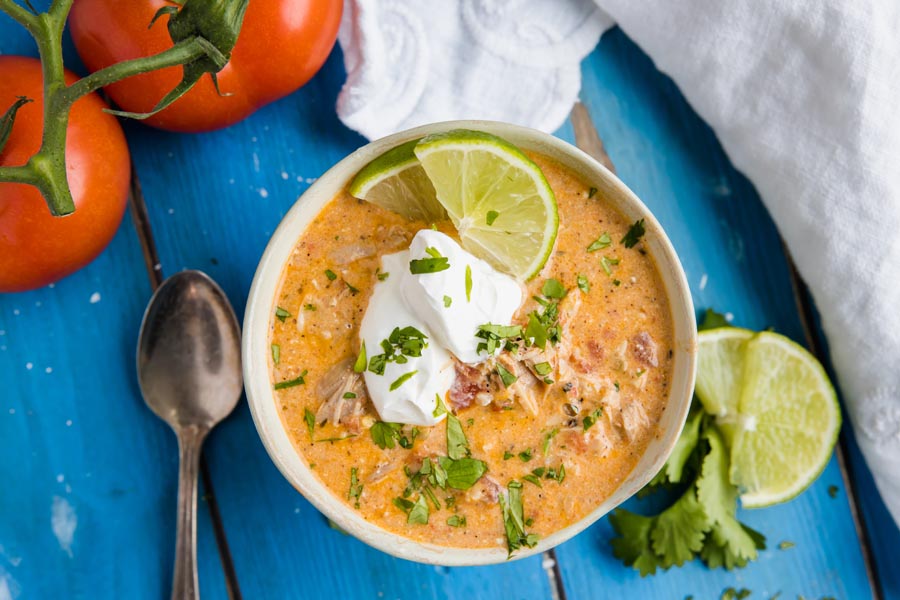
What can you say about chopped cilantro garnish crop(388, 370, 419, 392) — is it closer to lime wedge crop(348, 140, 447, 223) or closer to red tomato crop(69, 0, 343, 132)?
lime wedge crop(348, 140, 447, 223)

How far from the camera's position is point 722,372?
2.09m

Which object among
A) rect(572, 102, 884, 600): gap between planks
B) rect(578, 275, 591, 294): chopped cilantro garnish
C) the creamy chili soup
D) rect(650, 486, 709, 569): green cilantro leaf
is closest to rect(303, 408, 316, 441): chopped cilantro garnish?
the creamy chili soup

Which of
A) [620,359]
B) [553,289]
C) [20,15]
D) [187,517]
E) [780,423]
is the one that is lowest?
[187,517]

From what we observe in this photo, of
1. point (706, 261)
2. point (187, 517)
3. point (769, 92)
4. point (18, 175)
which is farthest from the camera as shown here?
point (706, 261)

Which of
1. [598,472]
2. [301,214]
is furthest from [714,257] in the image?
[301,214]

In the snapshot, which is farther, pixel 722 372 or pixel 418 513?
pixel 722 372

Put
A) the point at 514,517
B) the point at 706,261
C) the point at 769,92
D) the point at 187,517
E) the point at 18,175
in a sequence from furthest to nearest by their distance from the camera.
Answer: the point at 706,261 < the point at 769,92 < the point at 187,517 < the point at 514,517 < the point at 18,175

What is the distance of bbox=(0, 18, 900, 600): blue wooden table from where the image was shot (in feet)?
6.52

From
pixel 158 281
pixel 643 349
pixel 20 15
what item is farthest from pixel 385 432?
pixel 20 15

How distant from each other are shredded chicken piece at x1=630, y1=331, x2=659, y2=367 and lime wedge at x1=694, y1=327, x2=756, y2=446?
1.28 feet

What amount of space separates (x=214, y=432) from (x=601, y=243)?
102 centimetres

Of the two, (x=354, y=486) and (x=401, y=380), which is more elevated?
(x=401, y=380)

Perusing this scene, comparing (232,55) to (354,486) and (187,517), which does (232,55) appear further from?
(187,517)

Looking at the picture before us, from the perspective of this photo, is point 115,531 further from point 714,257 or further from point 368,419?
point 714,257
